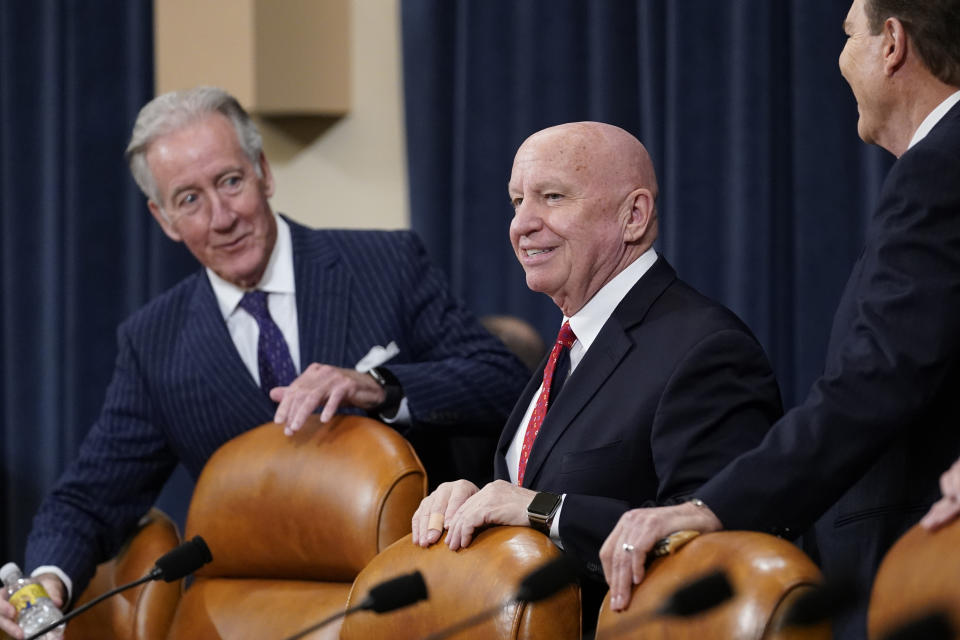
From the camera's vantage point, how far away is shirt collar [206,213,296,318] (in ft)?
10.3

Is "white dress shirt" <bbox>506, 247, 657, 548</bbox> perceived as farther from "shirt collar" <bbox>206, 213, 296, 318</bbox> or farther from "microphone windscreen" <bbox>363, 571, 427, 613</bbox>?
"shirt collar" <bbox>206, 213, 296, 318</bbox>

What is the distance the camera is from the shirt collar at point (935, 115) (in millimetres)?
1928

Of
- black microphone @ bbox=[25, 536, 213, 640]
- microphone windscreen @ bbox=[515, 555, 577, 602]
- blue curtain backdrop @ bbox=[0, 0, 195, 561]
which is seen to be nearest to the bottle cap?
black microphone @ bbox=[25, 536, 213, 640]

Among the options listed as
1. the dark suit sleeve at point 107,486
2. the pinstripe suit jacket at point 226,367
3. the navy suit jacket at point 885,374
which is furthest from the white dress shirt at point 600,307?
the dark suit sleeve at point 107,486

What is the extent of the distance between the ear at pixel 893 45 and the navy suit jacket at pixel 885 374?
0.44 feet

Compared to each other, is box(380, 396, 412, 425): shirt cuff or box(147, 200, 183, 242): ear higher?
box(147, 200, 183, 242): ear

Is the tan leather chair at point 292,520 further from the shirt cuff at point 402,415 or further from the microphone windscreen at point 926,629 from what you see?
the microphone windscreen at point 926,629

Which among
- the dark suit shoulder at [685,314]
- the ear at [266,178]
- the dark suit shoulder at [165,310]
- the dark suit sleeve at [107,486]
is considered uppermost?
the ear at [266,178]

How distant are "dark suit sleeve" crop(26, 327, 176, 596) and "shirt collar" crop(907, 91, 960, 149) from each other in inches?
73.9

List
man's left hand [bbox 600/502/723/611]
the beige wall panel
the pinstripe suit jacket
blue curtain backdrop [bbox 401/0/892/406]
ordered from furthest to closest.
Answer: the beige wall panel → blue curtain backdrop [bbox 401/0/892/406] → the pinstripe suit jacket → man's left hand [bbox 600/502/723/611]

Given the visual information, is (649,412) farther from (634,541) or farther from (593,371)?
(634,541)

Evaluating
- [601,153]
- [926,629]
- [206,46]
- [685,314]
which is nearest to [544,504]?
[685,314]

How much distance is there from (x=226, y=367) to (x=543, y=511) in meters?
1.23

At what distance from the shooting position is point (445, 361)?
3012 mm
